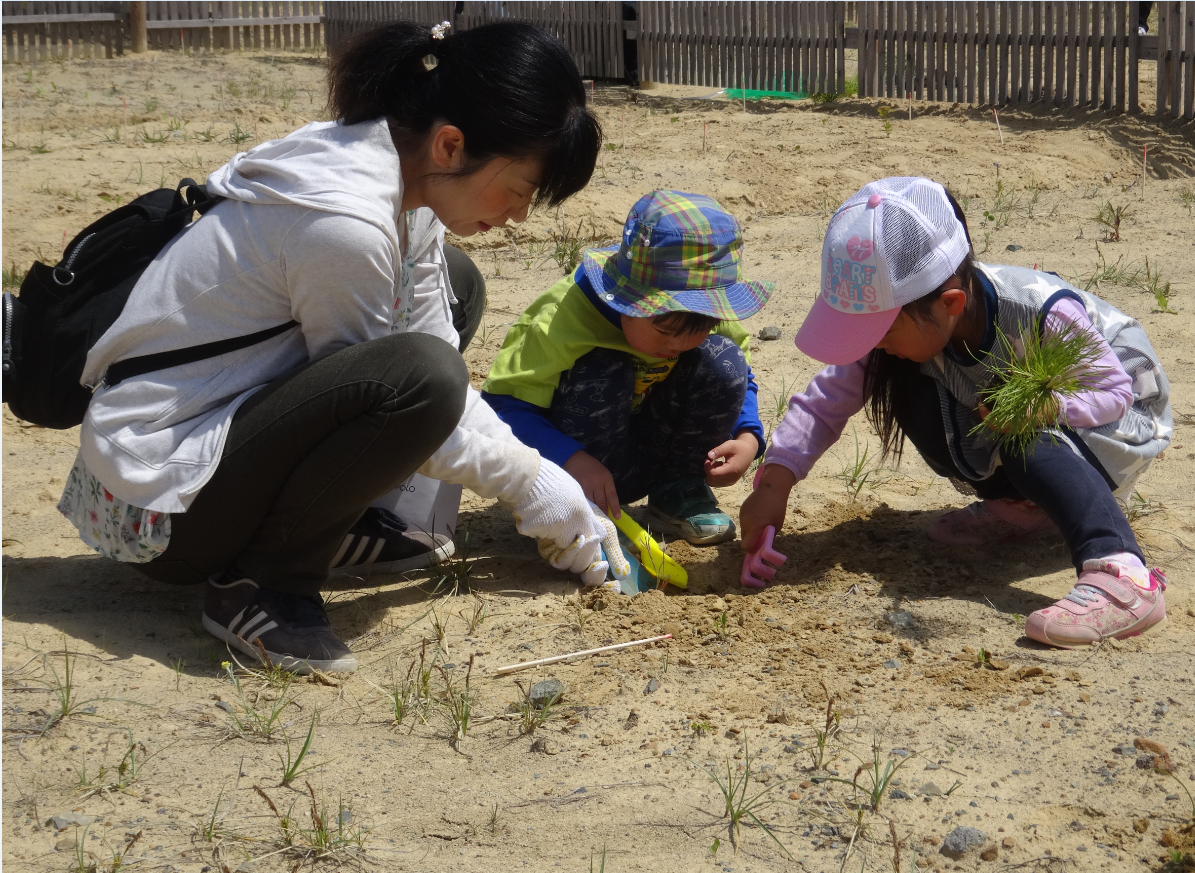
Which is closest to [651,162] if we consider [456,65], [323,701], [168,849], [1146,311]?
[1146,311]

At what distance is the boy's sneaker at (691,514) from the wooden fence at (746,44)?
6737 mm

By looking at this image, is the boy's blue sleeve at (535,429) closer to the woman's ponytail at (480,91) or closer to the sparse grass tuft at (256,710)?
the woman's ponytail at (480,91)

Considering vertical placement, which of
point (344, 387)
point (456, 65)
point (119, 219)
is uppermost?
point (456, 65)

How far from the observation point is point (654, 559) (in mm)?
2518

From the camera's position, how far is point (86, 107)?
8.09m

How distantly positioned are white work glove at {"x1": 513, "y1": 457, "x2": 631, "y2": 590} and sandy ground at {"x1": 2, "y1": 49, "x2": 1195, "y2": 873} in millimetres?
83

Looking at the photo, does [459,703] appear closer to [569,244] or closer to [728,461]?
[728,461]

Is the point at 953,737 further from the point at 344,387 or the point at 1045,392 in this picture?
the point at 344,387

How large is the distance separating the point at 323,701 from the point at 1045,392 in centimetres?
146

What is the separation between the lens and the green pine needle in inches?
81.4

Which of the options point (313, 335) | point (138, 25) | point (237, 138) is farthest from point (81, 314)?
point (138, 25)

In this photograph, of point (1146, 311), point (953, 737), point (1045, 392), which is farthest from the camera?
point (1146, 311)

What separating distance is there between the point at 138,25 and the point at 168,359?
457 inches

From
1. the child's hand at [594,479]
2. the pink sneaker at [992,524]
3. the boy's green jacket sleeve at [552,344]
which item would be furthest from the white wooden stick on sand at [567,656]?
the pink sneaker at [992,524]
